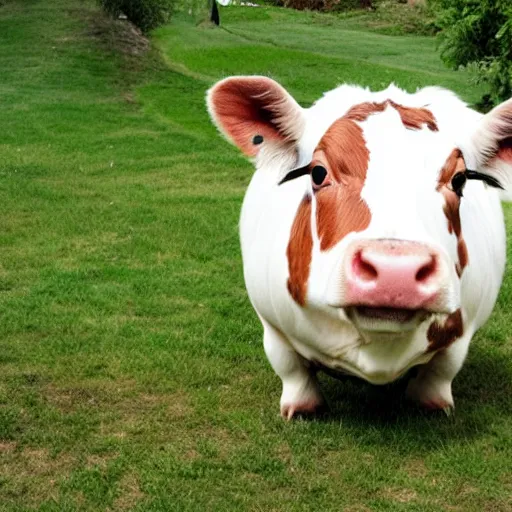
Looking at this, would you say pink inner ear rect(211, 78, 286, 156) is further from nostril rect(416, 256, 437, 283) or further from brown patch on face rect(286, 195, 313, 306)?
nostril rect(416, 256, 437, 283)

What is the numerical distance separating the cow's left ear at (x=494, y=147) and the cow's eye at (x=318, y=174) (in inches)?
27.7

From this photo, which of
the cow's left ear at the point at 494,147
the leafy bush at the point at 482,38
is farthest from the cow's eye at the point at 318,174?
the leafy bush at the point at 482,38

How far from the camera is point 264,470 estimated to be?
14.6ft

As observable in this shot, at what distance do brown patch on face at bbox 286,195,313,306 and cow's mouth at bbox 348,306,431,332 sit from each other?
411mm

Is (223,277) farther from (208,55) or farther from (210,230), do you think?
(208,55)

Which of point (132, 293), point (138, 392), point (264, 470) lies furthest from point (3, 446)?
point (132, 293)

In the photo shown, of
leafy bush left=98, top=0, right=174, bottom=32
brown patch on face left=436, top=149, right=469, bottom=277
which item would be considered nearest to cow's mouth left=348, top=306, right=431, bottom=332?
brown patch on face left=436, top=149, right=469, bottom=277

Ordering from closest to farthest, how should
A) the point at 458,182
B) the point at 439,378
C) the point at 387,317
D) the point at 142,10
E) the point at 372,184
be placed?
the point at 387,317, the point at 372,184, the point at 458,182, the point at 439,378, the point at 142,10

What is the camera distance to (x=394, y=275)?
353 centimetres

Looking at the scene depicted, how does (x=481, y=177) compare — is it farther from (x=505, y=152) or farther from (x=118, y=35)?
(x=118, y=35)

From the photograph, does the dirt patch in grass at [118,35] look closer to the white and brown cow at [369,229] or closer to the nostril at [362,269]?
the white and brown cow at [369,229]

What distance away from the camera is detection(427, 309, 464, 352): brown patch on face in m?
4.18

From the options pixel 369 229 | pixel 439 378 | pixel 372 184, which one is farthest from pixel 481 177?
pixel 439 378

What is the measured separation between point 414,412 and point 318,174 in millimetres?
1541
